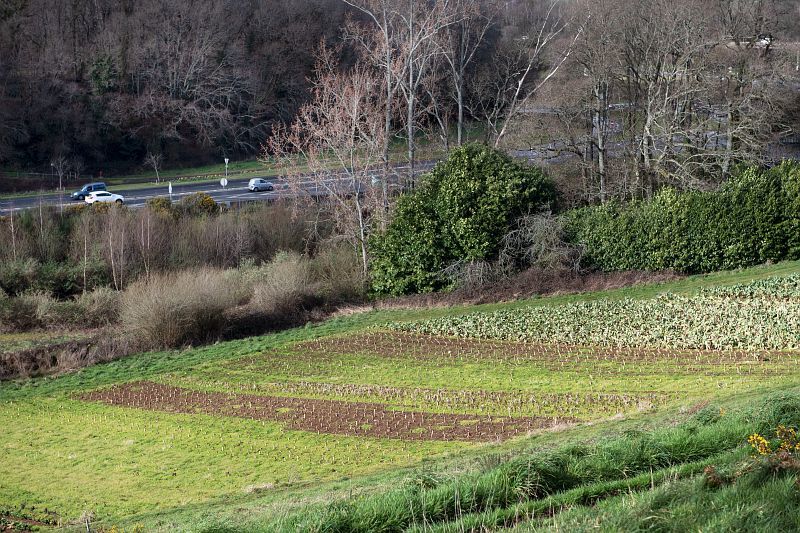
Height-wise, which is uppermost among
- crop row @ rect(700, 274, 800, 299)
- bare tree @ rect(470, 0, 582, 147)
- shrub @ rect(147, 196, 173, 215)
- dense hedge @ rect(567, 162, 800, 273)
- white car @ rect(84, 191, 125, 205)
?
bare tree @ rect(470, 0, 582, 147)

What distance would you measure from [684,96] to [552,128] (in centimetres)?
650

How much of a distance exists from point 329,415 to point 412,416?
206cm

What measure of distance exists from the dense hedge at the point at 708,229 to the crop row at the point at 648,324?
4.79 metres

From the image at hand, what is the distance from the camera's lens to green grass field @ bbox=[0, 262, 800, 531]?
31.9 ft

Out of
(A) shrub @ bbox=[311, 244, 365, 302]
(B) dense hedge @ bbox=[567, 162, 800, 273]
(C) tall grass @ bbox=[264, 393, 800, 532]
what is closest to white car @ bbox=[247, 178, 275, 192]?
(A) shrub @ bbox=[311, 244, 365, 302]

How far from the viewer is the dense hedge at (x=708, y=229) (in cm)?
3378

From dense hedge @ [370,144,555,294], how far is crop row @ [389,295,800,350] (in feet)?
17.4

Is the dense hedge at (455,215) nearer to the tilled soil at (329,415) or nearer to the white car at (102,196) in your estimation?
the tilled soil at (329,415)

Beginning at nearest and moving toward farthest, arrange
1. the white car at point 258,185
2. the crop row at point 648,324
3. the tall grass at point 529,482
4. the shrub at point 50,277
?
the tall grass at point 529,482 < the crop row at point 648,324 < the shrub at point 50,277 < the white car at point 258,185

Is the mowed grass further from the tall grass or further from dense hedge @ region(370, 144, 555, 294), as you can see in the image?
dense hedge @ region(370, 144, 555, 294)

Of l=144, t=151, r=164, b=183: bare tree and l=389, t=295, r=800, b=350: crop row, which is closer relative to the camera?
l=389, t=295, r=800, b=350: crop row

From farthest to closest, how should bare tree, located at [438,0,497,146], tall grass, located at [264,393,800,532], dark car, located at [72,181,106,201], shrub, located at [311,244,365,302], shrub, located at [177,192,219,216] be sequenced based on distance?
dark car, located at [72,181,106,201], bare tree, located at [438,0,497,146], shrub, located at [177,192,219,216], shrub, located at [311,244,365,302], tall grass, located at [264,393,800,532]

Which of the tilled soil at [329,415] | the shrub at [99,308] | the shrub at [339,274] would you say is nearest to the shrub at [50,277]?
the shrub at [99,308]

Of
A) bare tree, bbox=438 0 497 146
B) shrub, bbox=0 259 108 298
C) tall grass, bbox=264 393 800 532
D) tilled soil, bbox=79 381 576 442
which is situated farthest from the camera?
bare tree, bbox=438 0 497 146
